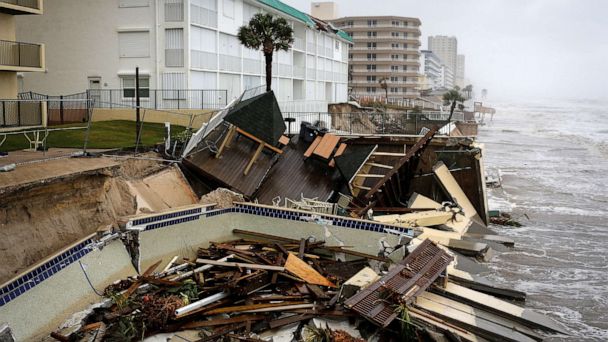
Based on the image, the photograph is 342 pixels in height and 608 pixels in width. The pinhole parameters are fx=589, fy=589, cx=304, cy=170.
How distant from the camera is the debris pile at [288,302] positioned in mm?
9586

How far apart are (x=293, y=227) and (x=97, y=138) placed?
33.2 ft

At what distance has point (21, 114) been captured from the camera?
22891mm

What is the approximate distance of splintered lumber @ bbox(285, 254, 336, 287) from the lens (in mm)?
11297

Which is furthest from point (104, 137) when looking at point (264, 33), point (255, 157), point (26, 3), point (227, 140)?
point (264, 33)

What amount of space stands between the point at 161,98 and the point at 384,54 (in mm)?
104241

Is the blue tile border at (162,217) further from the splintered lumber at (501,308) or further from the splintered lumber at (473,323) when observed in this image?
the splintered lumber at (501,308)

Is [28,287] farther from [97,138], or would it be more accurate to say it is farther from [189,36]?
[189,36]

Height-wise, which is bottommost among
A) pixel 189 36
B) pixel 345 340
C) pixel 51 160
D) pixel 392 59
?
pixel 345 340

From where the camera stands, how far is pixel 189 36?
3158 cm

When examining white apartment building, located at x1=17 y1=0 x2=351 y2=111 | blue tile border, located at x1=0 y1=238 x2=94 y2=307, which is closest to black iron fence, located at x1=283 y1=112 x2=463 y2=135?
white apartment building, located at x1=17 y1=0 x2=351 y2=111

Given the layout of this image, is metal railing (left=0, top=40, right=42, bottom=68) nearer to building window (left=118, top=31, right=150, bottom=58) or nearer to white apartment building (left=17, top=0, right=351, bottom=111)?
white apartment building (left=17, top=0, right=351, bottom=111)

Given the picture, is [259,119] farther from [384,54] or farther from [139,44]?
[384,54]

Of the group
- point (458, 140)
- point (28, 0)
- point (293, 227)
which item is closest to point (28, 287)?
point (293, 227)

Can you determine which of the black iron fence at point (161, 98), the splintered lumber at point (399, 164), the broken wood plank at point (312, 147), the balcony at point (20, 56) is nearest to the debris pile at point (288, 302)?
the splintered lumber at point (399, 164)
